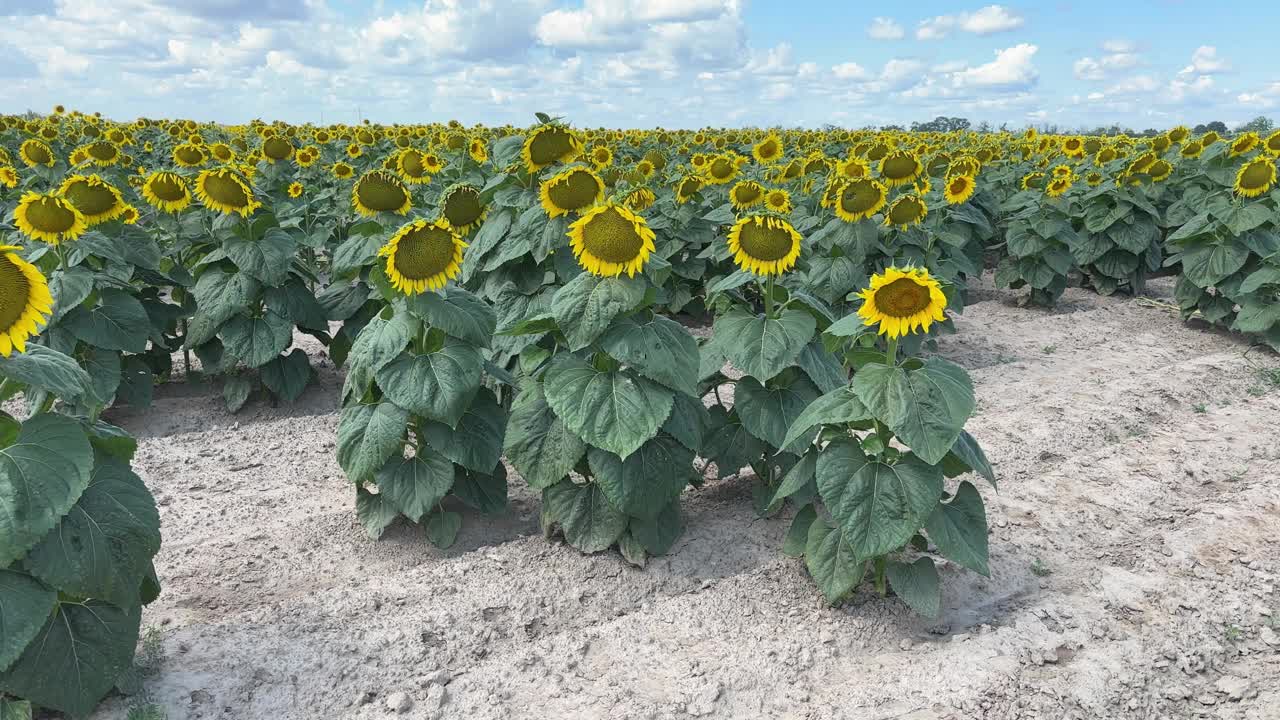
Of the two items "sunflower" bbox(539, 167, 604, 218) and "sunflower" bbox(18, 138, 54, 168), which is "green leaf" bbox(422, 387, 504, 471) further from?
"sunflower" bbox(18, 138, 54, 168)

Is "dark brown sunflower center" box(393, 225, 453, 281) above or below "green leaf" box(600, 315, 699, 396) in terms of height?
above

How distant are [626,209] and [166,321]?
4.73 metres

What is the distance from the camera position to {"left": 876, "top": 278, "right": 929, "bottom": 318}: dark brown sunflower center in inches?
137

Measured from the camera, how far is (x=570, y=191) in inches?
180

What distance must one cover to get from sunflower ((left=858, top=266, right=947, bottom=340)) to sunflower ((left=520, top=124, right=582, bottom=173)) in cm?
226

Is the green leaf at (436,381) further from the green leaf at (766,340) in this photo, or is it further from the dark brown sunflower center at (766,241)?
the dark brown sunflower center at (766,241)

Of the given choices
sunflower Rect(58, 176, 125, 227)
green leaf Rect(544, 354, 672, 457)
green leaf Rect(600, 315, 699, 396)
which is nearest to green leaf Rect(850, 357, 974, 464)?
green leaf Rect(600, 315, 699, 396)

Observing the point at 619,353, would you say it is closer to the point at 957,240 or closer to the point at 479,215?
the point at 479,215

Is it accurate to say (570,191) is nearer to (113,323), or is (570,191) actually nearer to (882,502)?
(882,502)

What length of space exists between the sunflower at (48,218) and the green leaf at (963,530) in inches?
206

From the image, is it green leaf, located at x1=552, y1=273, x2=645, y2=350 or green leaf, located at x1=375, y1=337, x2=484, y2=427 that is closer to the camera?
green leaf, located at x1=552, y1=273, x2=645, y2=350

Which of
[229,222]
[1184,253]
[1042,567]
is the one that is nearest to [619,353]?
[1042,567]

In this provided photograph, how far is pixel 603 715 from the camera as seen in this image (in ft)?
11.5

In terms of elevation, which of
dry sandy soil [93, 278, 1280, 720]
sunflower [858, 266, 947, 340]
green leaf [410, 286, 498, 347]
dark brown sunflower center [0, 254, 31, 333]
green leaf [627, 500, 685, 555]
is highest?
dark brown sunflower center [0, 254, 31, 333]
